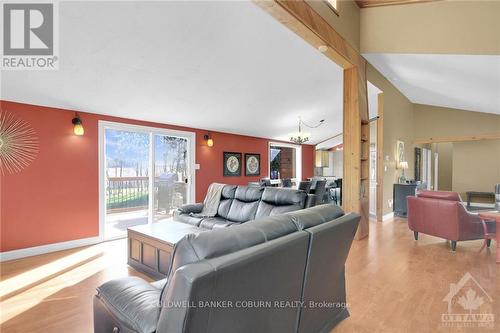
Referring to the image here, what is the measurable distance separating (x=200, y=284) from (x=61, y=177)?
12.9 feet

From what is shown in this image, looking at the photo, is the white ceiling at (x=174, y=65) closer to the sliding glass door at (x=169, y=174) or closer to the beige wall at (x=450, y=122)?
the sliding glass door at (x=169, y=174)

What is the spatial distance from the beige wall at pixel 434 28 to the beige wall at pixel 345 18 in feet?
0.75

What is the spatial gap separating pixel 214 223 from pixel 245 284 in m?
2.73

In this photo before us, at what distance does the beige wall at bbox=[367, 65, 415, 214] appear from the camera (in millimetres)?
5859

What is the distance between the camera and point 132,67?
3.32 meters

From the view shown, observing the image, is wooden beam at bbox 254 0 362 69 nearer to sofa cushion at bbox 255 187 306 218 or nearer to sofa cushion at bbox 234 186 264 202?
sofa cushion at bbox 255 187 306 218

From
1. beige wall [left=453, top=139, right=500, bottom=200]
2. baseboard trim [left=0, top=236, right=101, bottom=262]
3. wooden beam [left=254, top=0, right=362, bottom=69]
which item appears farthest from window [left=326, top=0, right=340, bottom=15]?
beige wall [left=453, top=139, right=500, bottom=200]

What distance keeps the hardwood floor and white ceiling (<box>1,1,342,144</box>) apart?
220cm

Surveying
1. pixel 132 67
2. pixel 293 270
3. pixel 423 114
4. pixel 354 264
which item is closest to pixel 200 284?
pixel 293 270

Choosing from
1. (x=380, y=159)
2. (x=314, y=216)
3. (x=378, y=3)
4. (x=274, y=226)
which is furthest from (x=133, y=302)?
(x=380, y=159)

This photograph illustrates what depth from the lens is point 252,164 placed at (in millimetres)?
7379

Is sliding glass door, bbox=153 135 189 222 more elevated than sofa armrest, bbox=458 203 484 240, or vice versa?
sliding glass door, bbox=153 135 189 222

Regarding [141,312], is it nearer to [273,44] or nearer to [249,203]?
[249,203]

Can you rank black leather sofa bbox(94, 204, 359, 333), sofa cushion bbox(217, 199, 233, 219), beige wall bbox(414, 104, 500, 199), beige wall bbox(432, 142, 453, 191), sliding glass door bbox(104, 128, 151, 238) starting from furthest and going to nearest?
beige wall bbox(432, 142, 453, 191) < beige wall bbox(414, 104, 500, 199) < sliding glass door bbox(104, 128, 151, 238) < sofa cushion bbox(217, 199, 233, 219) < black leather sofa bbox(94, 204, 359, 333)
